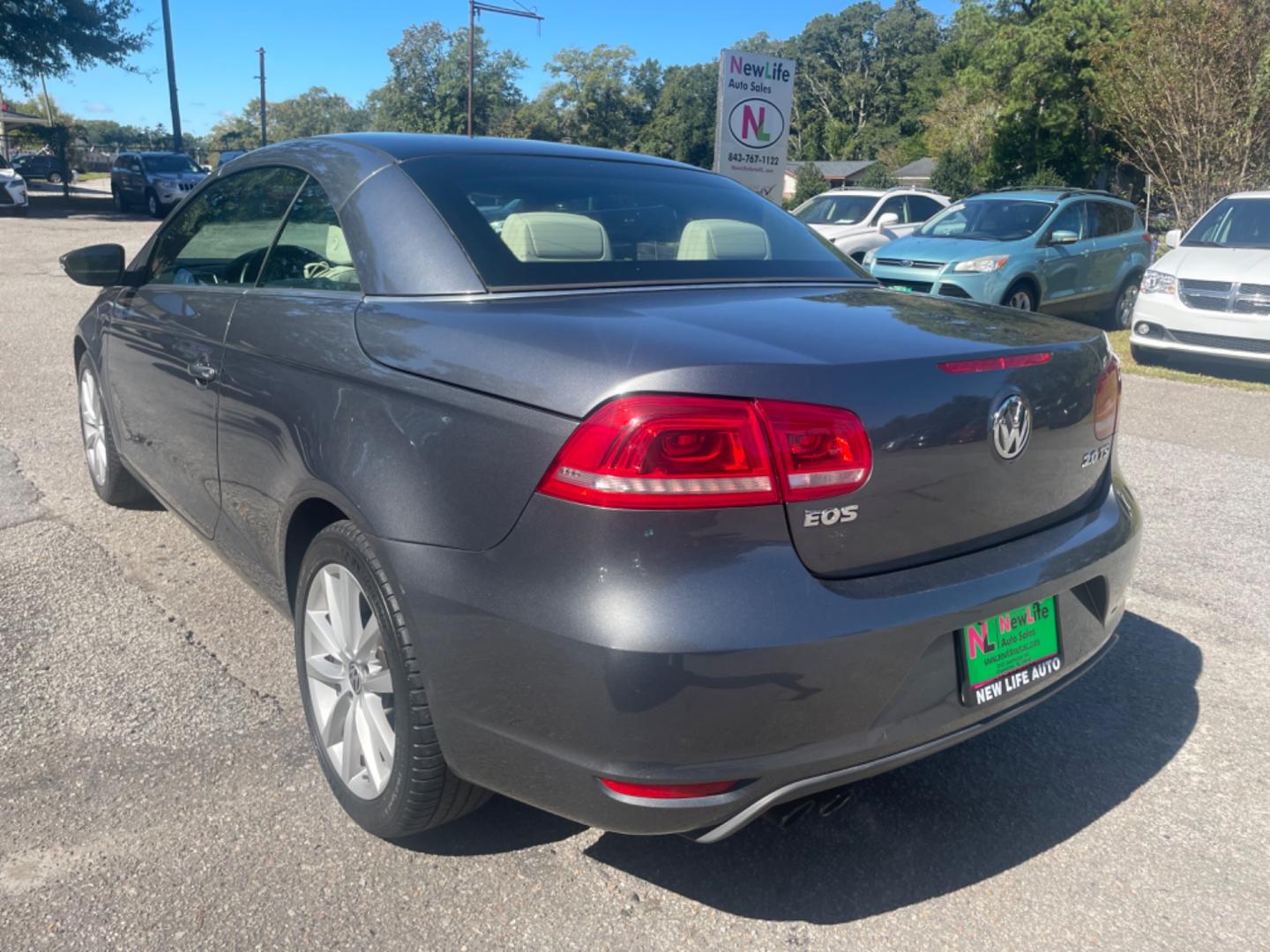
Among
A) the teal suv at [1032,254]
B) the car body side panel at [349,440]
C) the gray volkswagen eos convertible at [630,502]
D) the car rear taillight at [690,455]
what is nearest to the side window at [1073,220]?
the teal suv at [1032,254]

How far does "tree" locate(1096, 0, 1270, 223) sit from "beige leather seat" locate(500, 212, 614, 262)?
15103mm

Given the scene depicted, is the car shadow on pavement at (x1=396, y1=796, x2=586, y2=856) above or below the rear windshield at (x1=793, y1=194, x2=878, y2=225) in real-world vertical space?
below

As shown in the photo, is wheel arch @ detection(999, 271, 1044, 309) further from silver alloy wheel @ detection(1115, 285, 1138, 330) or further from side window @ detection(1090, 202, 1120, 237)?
silver alloy wheel @ detection(1115, 285, 1138, 330)

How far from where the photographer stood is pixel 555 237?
9.01ft

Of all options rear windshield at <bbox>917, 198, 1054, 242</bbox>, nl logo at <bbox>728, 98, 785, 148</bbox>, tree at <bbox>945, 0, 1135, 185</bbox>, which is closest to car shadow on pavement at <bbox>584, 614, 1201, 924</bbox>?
rear windshield at <bbox>917, 198, 1054, 242</bbox>

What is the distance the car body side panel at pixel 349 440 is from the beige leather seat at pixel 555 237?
17.0 inches

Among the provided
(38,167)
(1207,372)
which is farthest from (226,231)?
(38,167)

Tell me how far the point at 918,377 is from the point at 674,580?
67 cm

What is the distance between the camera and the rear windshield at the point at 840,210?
51.3 feet

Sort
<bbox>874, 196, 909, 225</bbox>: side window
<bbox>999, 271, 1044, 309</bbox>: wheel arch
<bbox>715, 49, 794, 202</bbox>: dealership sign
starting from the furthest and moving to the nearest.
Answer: <bbox>874, 196, 909, 225</bbox>: side window
<bbox>715, 49, 794, 202</bbox>: dealership sign
<bbox>999, 271, 1044, 309</bbox>: wheel arch

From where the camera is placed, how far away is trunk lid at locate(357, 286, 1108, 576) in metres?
1.98

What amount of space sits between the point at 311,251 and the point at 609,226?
2.77 ft

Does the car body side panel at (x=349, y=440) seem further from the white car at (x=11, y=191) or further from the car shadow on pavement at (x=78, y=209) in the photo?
the white car at (x=11, y=191)

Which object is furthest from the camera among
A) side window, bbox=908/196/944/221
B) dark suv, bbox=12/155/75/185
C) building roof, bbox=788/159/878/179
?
building roof, bbox=788/159/878/179
